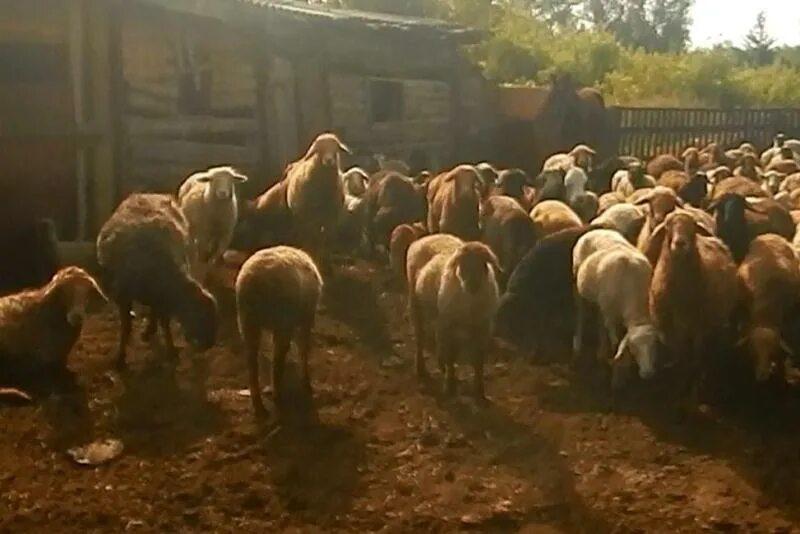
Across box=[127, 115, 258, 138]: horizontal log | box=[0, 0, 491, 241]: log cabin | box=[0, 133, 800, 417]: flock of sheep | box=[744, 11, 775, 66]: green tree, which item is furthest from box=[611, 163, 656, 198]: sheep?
box=[744, 11, 775, 66]: green tree

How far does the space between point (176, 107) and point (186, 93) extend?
24.0 inches

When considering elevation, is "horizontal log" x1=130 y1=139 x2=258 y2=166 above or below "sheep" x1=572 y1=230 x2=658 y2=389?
above

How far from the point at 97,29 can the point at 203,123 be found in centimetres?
292

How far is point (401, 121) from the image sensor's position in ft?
76.7

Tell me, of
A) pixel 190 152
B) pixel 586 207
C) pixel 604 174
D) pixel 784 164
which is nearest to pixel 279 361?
pixel 586 207

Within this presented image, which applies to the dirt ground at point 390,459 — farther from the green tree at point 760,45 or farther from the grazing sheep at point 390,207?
the green tree at point 760,45

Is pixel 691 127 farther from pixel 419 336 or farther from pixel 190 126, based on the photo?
pixel 419 336

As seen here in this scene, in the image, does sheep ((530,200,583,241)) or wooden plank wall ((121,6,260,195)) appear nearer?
sheep ((530,200,583,241))

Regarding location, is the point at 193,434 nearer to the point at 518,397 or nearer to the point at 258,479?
the point at 258,479

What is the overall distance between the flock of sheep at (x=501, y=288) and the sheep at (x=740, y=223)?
0.06ft

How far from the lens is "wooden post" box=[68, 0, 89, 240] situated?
1391 centimetres

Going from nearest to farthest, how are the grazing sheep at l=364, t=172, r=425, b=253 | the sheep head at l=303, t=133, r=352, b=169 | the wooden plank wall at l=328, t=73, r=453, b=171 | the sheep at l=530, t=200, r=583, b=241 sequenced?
the sheep at l=530, t=200, r=583, b=241 → the sheep head at l=303, t=133, r=352, b=169 → the grazing sheep at l=364, t=172, r=425, b=253 → the wooden plank wall at l=328, t=73, r=453, b=171

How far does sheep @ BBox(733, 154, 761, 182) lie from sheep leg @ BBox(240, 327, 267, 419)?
10353 mm

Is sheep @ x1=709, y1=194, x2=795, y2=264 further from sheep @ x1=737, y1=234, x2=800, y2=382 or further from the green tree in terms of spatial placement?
the green tree
